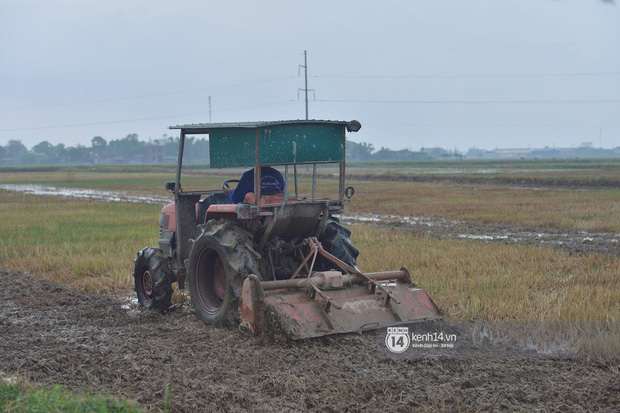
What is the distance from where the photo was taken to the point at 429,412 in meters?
5.12

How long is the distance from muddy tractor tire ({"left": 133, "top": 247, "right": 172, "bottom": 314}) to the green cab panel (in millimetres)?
1779

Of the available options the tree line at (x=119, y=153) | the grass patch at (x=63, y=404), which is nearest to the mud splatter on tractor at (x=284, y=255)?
the grass patch at (x=63, y=404)

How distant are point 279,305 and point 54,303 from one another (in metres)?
4.10

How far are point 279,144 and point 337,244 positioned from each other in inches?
55.1

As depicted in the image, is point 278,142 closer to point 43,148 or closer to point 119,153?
point 119,153

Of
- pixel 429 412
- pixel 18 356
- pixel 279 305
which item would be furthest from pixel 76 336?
pixel 429 412

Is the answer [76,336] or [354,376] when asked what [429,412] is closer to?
[354,376]

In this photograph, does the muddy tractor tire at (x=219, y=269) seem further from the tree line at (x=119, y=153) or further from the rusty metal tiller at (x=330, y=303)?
the tree line at (x=119, y=153)

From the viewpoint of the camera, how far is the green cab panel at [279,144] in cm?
719

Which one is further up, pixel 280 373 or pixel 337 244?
pixel 337 244

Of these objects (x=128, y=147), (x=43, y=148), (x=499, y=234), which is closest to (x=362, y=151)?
(x=128, y=147)

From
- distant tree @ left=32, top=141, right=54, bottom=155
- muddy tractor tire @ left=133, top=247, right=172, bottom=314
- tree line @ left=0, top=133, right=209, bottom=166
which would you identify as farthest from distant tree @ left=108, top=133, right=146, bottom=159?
muddy tractor tire @ left=133, top=247, right=172, bottom=314

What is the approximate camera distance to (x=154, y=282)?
8.73 m

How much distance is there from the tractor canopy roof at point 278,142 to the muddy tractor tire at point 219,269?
70cm
